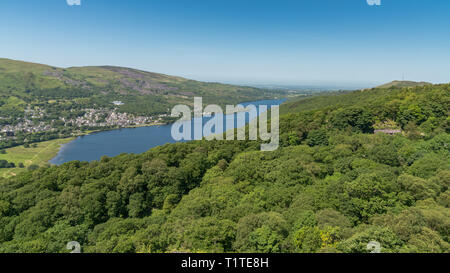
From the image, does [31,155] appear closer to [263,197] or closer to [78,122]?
[78,122]

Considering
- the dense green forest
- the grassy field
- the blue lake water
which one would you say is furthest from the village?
the dense green forest

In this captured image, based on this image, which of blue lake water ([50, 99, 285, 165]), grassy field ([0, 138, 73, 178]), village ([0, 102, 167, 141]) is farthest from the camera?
village ([0, 102, 167, 141])

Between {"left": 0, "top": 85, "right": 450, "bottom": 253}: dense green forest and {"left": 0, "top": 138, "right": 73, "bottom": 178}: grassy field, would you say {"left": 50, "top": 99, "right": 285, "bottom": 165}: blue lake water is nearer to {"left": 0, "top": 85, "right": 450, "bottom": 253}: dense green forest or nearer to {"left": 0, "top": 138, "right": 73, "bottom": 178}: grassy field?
{"left": 0, "top": 138, "right": 73, "bottom": 178}: grassy field

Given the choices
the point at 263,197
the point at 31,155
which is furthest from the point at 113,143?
the point at 263,197

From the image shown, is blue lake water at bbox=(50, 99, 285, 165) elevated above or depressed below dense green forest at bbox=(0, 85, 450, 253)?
below

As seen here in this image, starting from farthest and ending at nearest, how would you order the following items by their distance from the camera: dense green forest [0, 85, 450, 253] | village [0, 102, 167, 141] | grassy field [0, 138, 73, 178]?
village [0, 102, 167, 141], grassy field [0, 138, 73, 178], dense green forest [0, 85, 450, 253]

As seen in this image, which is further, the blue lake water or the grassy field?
the blue lake water
